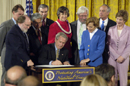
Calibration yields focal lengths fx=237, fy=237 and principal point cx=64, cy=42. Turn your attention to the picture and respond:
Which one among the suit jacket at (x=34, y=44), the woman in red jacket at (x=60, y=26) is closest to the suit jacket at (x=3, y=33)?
the suit jacket at (x=34, y=44)

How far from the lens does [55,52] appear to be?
3.70 m

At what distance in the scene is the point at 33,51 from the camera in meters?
3.80

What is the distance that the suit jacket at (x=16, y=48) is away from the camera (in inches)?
134

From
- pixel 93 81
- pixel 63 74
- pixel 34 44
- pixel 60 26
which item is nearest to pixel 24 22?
pixel 34 44

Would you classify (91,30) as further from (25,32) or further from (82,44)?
(25,32)

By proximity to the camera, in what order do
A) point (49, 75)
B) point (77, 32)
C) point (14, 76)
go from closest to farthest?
point (14, 76) → point (49, 75) → point (77, 32)

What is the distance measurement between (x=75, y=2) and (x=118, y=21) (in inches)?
85.0

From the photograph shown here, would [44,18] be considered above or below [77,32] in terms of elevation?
above

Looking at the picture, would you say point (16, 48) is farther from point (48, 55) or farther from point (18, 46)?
point (48, 55)

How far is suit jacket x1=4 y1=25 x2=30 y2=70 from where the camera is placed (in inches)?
134

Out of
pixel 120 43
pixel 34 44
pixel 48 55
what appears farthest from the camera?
pixel 120 43

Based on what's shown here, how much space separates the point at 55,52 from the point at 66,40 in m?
0.25

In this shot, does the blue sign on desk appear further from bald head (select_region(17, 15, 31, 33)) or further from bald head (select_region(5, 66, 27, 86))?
bald head (select_region(5, 66, 27, 86))

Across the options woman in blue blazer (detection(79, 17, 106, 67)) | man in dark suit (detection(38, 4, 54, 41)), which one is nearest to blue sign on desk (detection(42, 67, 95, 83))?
woman in blue blazer (detection(79, 17, 106, 67))
